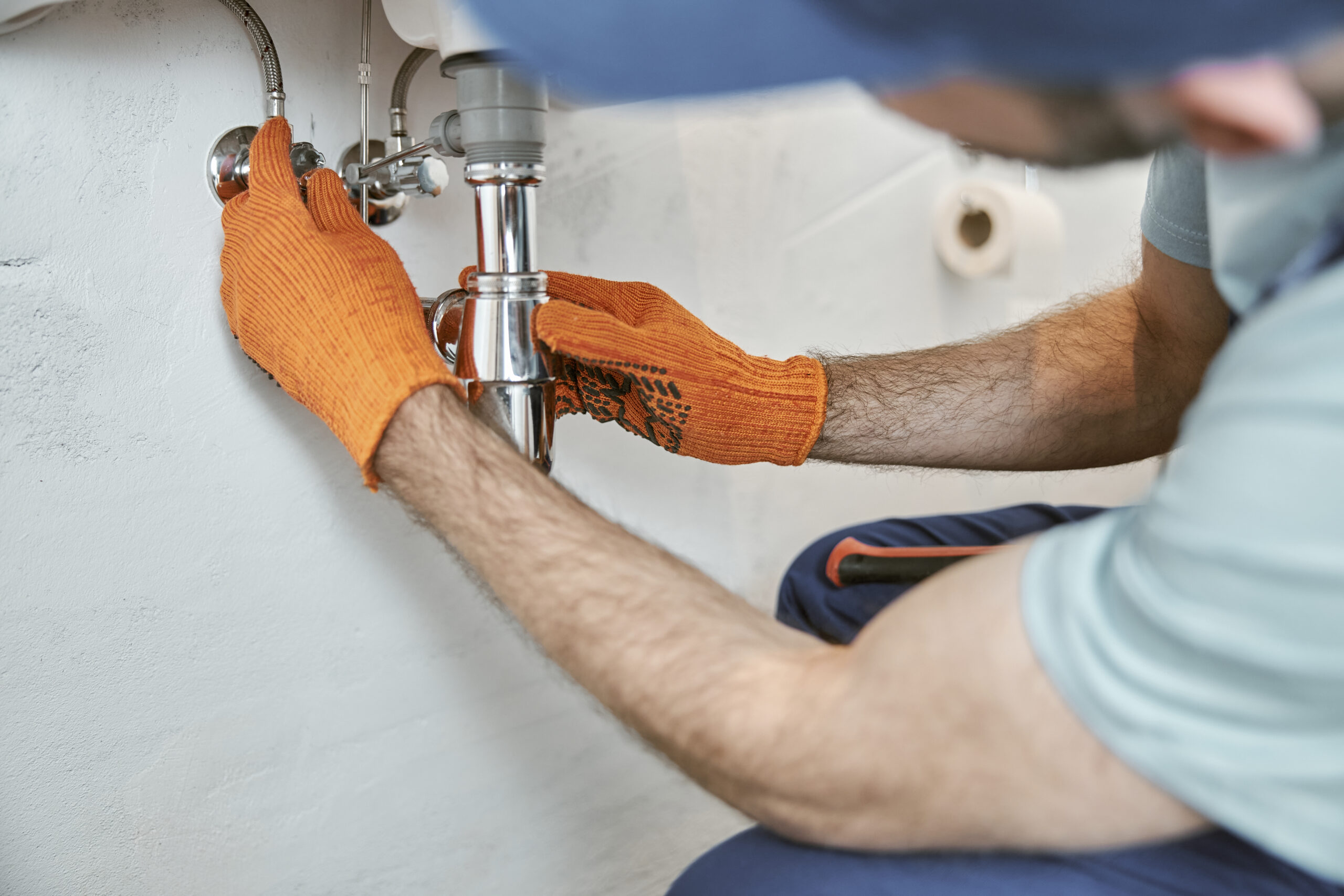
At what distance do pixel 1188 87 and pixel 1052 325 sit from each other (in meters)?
0.55

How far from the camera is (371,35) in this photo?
0.72 metres

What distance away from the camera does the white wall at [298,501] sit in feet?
2.09

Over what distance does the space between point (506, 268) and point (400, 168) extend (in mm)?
144

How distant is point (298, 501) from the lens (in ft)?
2.50

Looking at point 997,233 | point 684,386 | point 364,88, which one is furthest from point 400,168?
point 997,233

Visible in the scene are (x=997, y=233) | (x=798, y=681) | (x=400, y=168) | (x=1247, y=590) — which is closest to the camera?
(x=1247, y=590)

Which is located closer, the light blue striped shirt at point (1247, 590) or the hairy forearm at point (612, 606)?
the light blue striped shirt at point (1247, 590)

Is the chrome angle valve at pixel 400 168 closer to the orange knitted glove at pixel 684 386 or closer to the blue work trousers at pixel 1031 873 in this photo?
the orange knitted glove at pixel 684 386

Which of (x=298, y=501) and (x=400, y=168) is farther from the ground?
(x=400, y=168)

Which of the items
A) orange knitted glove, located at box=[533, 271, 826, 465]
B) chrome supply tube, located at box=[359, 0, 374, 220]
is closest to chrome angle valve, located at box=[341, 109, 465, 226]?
chrome supply tube, located at box=[359, 0, 374, 220]

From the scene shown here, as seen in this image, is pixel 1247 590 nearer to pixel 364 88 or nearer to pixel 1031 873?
pixel 1031 873

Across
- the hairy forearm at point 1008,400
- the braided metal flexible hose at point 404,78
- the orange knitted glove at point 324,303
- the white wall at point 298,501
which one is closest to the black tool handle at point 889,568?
the hairy forearm at point 1008,400

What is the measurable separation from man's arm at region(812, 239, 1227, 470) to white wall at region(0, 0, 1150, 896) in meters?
0.24

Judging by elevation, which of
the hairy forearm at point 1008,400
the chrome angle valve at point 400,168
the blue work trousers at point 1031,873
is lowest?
the blue work trousers at point 1031,873
